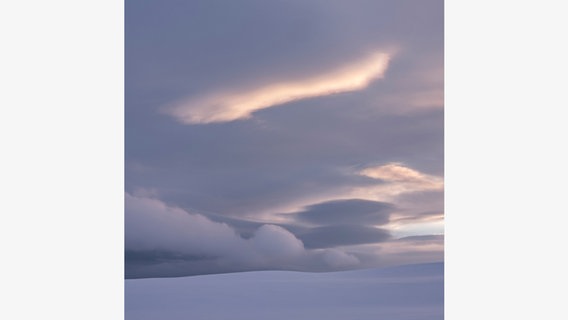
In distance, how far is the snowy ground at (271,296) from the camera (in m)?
4.99

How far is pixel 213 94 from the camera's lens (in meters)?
5.01

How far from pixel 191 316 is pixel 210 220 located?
0.72 m

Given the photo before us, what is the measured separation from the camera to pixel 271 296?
498 centimetres

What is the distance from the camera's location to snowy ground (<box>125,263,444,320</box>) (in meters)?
4.99
